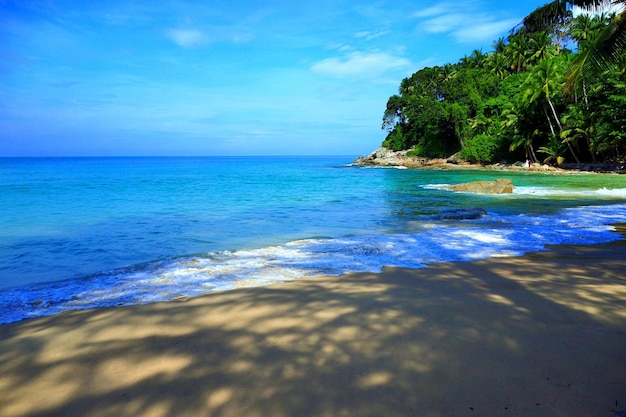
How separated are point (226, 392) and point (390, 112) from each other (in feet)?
224

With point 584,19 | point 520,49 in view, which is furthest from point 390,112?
point 584,19

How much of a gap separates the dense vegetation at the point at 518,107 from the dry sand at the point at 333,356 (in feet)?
97.0

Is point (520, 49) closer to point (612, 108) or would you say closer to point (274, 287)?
point (612, 108)

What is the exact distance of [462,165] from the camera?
53250 mm

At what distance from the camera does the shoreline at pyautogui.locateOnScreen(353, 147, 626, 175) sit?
123ft

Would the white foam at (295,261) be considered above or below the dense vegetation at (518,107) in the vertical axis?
below

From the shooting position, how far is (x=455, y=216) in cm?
1202

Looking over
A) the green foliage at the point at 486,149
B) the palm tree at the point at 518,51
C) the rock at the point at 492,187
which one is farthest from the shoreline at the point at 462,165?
the rock at the point at 492,187

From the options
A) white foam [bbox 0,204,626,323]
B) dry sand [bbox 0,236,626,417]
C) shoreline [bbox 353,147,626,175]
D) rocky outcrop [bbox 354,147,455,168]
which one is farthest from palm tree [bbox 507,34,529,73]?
dry sand [bbox 0,236,626,417]

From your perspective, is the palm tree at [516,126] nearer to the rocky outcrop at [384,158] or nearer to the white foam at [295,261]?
the rocky outcrop at [384,158]

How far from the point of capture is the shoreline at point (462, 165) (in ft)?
123

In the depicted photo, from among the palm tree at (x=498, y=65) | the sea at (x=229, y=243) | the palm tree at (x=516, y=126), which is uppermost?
the palm tree at (x=498, y=65)

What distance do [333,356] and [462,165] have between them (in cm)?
5468

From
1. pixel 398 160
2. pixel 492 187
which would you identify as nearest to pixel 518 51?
pixel 398 160
